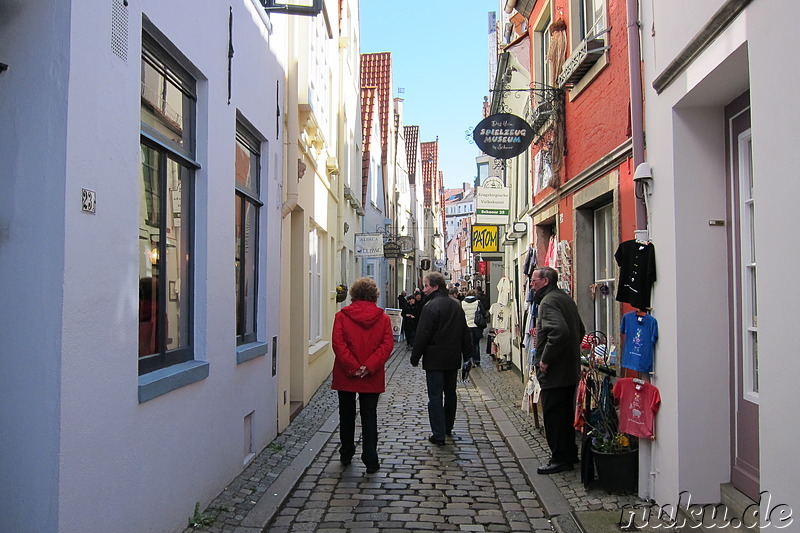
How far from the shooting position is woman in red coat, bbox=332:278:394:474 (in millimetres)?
6090

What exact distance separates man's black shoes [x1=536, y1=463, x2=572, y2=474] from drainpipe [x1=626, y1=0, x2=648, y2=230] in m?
2.13

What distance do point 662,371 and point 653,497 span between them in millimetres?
948

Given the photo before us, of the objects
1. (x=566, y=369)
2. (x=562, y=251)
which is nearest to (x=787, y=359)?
(x=566, y=369)

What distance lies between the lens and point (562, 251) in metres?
8.12

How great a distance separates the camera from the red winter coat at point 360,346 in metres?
6.10

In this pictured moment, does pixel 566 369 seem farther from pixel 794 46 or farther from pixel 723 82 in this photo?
pixel 794 46

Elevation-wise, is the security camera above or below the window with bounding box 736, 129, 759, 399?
above

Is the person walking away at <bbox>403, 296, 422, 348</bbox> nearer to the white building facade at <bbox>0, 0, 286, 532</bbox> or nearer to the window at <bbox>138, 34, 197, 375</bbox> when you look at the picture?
the white building facade at <bbox>0, 0, 286, 532</bbox>

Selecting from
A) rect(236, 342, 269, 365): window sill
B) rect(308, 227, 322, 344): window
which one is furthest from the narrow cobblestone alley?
rect(308, 227, 322, 344): window

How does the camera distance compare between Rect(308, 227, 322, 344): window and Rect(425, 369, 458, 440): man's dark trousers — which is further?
Rect(308, 227, 322, 344): window

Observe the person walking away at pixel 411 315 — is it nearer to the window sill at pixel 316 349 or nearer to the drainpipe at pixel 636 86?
the window sill at pixel 316 349

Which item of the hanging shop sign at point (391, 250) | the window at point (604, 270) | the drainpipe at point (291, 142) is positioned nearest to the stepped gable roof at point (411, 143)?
the hanging shop sign at point (391, 250)

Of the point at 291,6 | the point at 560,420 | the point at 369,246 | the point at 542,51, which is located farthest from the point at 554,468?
the point at 369,246

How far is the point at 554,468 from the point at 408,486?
1.24 metres
